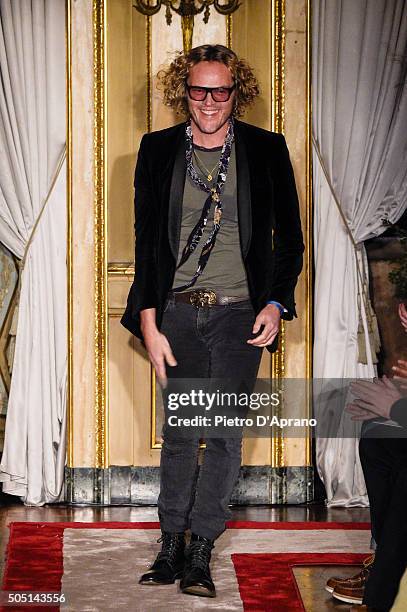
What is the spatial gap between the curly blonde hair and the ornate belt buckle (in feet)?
1.88

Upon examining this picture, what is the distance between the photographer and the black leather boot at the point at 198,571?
3.26 meters

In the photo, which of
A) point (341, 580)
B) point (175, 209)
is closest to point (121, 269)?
point (175, 209)

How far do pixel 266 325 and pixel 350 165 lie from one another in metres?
1.53

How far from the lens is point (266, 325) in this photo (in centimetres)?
339

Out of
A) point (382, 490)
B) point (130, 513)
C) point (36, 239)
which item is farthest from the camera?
point (36, 239)

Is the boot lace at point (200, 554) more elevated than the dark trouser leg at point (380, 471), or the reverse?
the dark trouser leg at point (380, 471)

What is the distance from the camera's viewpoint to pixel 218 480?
3.38 meters

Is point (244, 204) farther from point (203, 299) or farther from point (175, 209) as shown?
point (203, 299)

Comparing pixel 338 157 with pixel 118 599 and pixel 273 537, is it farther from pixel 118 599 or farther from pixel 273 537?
pixel 118 599

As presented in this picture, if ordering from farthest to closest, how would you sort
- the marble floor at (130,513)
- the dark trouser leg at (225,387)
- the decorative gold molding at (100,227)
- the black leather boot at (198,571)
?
1. the decorative gold molding at (100,227)
2. the marble floor at (130,513)
3. the dark trouser leg at (225,387)
4. the black leather boot at (198,571)

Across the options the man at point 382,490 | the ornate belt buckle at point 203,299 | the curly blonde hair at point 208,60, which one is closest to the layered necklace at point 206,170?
the curly blonde hair at point 208,60

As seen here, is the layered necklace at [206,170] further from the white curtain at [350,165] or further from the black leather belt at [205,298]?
the white curtain at [350,165]

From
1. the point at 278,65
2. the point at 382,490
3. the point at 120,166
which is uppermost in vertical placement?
the point at 278,65

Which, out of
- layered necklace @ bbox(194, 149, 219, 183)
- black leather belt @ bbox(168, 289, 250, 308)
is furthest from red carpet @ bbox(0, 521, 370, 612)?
layered necklace @ bbox(194, 149, 219, 183)
